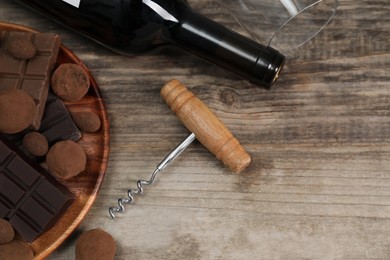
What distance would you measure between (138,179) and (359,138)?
0.40 m

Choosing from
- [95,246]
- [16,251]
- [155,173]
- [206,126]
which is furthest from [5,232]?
[206,126]

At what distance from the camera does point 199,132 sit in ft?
3.55

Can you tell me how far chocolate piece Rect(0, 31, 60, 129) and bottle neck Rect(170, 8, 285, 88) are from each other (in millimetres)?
217

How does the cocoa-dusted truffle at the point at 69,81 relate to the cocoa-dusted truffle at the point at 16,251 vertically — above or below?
above

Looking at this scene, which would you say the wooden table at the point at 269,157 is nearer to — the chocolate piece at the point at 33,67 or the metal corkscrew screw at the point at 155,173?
the metal corkscrew screw at the point at 155,173

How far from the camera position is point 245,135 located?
114 centimetres

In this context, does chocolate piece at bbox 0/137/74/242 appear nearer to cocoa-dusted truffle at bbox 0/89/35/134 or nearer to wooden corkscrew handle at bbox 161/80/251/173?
cocoa-dusted truffle at bbox 0/89/35/134

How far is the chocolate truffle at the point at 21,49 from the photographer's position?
1.06 meters

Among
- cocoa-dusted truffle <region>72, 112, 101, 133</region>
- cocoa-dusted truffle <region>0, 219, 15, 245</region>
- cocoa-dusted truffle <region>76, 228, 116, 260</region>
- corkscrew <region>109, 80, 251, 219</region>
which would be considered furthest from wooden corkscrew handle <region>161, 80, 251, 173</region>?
cocoa-dusted truffle <region>0, 219, 15, 245</region>

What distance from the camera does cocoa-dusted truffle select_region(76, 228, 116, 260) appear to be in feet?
3.34

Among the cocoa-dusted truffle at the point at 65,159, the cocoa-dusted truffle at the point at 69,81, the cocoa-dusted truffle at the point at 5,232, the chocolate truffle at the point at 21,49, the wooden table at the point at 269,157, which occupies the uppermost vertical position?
the chocolate truffle at the point at 21,49

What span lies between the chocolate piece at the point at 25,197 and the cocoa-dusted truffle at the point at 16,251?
1 centimetres

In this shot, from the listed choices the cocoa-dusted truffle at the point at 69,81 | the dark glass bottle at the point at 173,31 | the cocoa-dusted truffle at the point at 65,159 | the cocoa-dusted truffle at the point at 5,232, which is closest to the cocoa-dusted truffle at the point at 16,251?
the cocoa-dusted truffle at the point at 5,232

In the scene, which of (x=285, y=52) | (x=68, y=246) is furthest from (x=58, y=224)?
(x=285, y=52)
